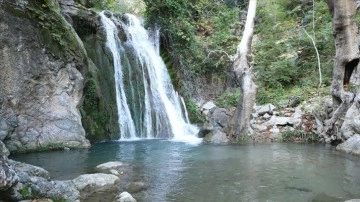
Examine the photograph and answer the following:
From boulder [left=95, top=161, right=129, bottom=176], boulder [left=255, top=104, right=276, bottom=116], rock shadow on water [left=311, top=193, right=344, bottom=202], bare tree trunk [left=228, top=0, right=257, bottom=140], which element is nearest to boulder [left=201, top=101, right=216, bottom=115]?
boulder [left=255, top=104, right=276, bottom=116]

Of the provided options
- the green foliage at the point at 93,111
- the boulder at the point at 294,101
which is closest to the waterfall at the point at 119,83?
the green foliage at the point at 93,111

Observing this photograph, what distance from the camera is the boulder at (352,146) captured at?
9.72m

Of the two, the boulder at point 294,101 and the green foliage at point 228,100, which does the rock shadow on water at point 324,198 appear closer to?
the boulder at point 294,101

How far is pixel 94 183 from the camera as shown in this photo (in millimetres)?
6336

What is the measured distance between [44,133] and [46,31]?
10.3 feet

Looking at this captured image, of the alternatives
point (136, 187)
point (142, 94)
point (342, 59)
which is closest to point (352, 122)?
point (342, 59)

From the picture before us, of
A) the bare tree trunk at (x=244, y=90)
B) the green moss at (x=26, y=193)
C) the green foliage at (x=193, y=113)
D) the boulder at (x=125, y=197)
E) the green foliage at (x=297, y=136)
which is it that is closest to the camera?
the green moss at (x=26, y=193)

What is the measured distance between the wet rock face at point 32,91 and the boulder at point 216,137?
4.34 m

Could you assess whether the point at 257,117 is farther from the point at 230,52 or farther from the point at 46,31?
the point at 46,31

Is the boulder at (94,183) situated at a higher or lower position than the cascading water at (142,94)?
lower

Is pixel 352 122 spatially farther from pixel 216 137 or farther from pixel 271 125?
pixel 216 137

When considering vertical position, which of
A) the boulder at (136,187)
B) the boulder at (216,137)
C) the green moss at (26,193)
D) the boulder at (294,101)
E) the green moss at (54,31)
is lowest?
the boulder at (136,187)

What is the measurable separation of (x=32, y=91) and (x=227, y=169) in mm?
6309

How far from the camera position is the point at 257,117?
14734 millimetres
